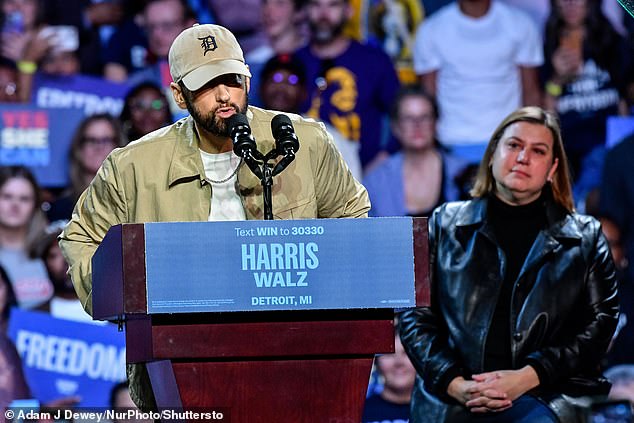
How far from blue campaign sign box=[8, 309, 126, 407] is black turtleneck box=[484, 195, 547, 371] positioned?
3182mm

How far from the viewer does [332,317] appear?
2.83m

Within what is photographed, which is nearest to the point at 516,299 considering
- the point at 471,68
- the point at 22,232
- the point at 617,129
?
the point at 471,68

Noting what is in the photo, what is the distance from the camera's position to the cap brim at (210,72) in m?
3.25

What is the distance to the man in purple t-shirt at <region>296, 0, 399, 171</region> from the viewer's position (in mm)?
6938

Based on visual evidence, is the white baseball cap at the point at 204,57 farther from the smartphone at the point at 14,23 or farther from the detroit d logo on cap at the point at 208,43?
the smartphone at the point at 14,23

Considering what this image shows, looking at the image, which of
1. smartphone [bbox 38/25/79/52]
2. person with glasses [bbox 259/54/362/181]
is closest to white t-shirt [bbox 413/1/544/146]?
person with glasses [bbox 259/54/362/181]

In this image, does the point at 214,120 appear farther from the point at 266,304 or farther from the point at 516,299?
the point at 516,299

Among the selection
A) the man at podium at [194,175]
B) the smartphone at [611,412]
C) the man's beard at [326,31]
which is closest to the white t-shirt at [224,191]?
the man at podium at [194,175]

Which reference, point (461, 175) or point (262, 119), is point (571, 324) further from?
point (461, 175)

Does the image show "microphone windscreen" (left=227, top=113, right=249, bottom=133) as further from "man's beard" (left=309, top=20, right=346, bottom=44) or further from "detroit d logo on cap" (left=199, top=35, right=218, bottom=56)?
"man's beard" (left=309, top=20, right=346, bottom=44)

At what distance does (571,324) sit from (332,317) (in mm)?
1446

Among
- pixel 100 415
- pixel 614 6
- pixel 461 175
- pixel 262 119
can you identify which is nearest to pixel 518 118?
pixel 262 119

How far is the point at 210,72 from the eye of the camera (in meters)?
3.26

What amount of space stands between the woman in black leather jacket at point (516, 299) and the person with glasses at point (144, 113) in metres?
3.05
